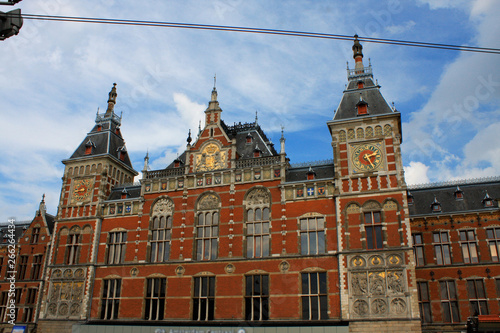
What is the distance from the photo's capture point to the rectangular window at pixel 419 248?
1268 inches

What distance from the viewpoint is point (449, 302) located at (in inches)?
1198

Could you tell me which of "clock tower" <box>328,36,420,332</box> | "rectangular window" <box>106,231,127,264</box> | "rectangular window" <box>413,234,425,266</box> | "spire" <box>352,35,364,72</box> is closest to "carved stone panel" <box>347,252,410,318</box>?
"clock tower" <box>328,36,420,332</box>

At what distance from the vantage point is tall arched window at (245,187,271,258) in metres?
30.4

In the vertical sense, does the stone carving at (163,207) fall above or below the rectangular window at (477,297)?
above

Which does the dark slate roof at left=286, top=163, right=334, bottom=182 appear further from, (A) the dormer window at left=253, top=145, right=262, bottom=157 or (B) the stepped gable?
(B) the stepped gable

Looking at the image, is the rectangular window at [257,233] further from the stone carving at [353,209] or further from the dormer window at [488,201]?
the dormer window at [488,201]

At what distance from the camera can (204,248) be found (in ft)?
105

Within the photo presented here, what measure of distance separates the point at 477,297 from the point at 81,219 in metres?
32.2

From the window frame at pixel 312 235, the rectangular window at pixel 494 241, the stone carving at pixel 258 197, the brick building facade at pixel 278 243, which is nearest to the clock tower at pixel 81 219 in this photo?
the brick building facade at pixel 278 243

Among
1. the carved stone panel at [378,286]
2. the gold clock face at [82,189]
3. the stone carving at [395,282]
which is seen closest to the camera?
the carved stone panel at [378,286]

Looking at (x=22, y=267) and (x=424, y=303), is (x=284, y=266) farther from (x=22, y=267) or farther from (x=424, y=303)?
(x=22, y=267)

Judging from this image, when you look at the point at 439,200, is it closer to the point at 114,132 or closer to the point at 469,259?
the point at 469,259

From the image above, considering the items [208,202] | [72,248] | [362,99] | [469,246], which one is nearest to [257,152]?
[208,202]

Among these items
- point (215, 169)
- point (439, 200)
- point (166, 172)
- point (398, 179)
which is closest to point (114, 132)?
point (166, 172)
